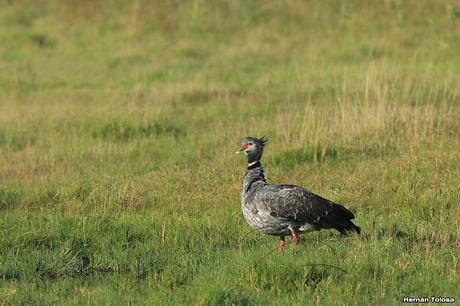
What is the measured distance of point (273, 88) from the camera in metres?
16.2

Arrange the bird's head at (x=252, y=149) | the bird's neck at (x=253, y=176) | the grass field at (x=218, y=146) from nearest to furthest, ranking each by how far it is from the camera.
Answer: the grass field at (x=218, y=146)
the bird's neck at (x=253, y=176)
the bird's head at (x=252, y=149)

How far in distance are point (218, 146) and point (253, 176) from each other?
4.22 metres

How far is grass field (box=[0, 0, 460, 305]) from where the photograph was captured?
6566mm

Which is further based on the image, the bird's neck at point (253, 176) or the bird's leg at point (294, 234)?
the bird's neck at point (253, 176)

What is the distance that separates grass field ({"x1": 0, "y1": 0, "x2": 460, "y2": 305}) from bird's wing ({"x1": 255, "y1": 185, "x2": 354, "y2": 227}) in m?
0.30

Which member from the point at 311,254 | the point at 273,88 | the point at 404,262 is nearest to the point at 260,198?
the point at 311,254

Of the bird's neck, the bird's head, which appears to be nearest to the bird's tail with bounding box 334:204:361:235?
the bird's neck

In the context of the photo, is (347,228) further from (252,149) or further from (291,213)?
(252,149)

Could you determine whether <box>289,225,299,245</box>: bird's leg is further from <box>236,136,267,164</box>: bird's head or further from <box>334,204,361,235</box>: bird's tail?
<box>236,136,267,164</box>: bird's head

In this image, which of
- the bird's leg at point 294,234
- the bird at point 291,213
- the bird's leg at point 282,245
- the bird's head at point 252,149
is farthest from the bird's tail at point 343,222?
the bird's head at point 252,149

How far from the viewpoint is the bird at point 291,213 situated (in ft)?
23.8

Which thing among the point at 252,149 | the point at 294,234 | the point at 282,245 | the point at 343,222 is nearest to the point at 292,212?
the point at 294,234

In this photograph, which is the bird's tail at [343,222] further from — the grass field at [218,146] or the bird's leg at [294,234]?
the bird's leg at [294,234]

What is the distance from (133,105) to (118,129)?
1468 mm
